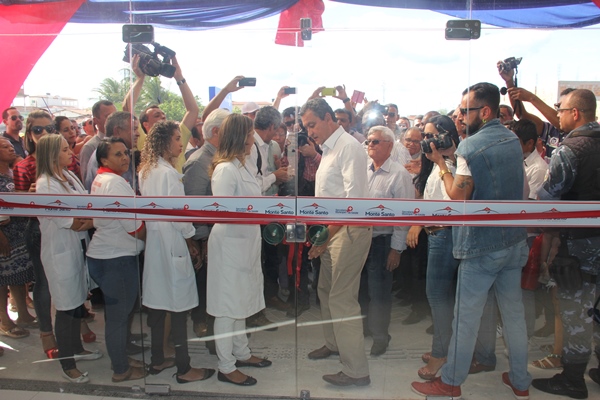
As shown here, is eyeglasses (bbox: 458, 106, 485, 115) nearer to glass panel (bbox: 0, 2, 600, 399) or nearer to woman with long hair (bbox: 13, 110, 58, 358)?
glass panel (bbox: 0, 2, 600, 399)

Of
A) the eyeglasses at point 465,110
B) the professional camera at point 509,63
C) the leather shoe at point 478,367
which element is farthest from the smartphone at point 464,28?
the leather shoe at point 478,367

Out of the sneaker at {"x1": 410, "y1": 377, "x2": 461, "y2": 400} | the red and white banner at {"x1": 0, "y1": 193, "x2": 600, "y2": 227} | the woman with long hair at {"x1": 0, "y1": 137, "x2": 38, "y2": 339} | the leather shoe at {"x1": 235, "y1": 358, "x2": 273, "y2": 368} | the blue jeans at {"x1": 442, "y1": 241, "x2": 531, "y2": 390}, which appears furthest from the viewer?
the woman with long hair at {"x1": 0, "y1": 137, "x2": 38, "y2": 339}

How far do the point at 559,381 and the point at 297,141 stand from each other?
6.81 feet

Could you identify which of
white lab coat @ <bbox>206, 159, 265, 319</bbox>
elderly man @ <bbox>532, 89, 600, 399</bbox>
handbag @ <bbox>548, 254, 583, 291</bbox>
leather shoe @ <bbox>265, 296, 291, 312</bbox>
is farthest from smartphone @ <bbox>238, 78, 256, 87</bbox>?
handbag @ <bbox>548, 254, 583, 291</bbox>

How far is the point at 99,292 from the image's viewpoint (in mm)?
3166

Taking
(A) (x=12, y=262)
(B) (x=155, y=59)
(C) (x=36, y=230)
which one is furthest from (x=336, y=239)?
(A) (x=12, y=262)

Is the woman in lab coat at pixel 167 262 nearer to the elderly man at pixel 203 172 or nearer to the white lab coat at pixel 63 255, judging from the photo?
the elderly man at pixel 203 172

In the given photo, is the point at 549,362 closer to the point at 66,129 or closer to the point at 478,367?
the point at 478,367

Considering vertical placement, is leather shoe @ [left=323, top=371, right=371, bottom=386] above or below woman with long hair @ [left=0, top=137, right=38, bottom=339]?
below

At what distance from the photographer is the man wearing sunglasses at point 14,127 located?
9.80ft

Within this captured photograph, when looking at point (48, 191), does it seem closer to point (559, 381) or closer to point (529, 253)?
point (529, 253)

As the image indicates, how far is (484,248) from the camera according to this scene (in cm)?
279

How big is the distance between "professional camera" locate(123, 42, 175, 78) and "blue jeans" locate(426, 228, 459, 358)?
1.73 metres

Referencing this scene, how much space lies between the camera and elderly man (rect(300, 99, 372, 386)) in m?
2.74
